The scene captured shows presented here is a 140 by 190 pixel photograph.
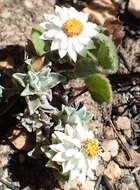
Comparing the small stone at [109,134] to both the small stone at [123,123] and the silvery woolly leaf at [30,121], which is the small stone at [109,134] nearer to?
the small stone at [123,123]

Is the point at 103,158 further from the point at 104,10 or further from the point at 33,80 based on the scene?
the point at 104,10

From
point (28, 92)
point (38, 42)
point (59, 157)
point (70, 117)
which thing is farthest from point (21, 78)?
point (59, 157)

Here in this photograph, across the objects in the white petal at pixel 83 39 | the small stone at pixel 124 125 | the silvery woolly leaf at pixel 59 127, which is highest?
the white petal at pixel 83 39

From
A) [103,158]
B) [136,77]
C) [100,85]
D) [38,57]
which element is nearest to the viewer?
[100,85]

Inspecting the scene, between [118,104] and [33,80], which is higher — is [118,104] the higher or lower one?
the lower one

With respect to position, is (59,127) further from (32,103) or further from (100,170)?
(100,170)

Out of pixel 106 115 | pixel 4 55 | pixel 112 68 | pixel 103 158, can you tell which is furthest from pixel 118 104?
pixel 4 55

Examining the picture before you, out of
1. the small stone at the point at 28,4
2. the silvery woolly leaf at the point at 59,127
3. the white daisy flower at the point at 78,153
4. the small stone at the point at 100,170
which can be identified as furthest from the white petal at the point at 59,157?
the small stone at the point at 28,4
